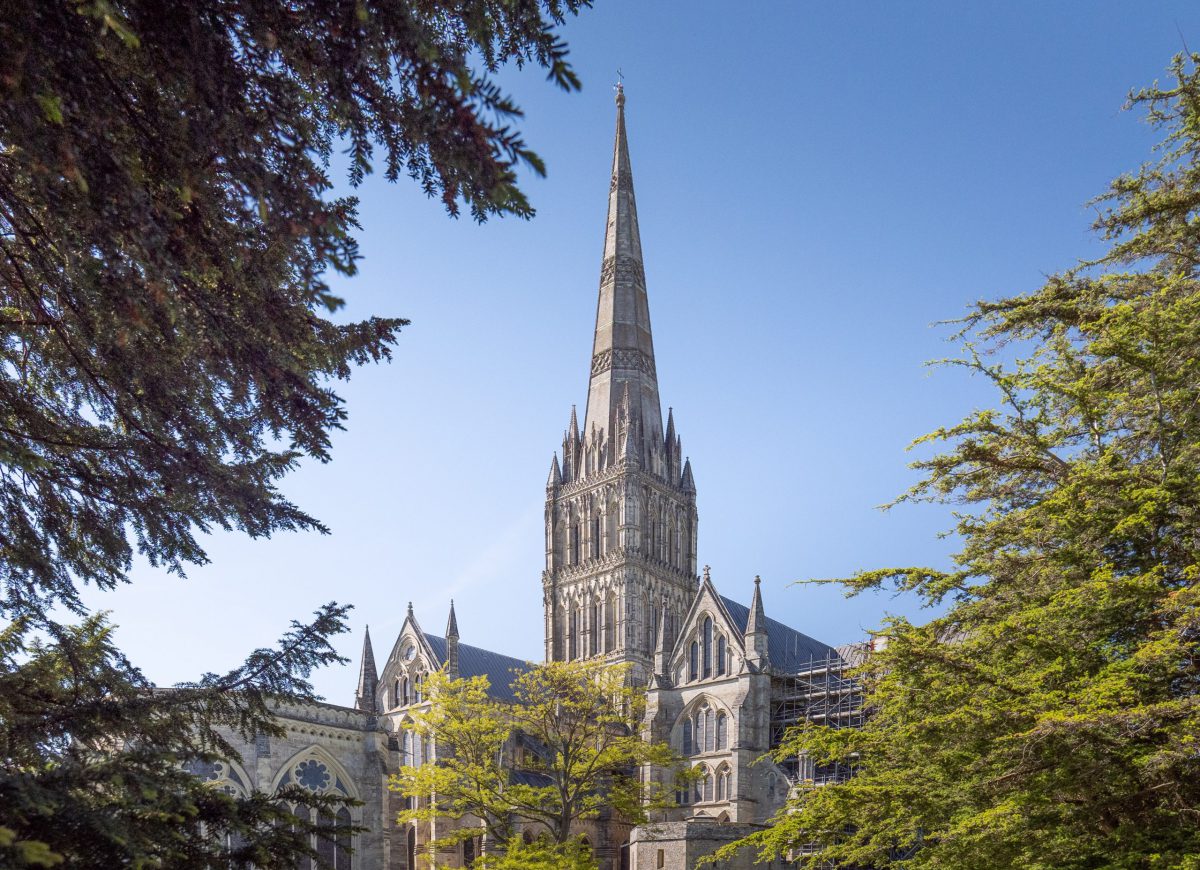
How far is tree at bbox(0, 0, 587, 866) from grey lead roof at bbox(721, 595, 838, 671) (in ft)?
103

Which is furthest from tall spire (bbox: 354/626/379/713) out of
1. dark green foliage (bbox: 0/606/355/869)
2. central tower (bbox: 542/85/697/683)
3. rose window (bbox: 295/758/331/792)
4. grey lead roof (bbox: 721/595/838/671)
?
dark green foliage (bbox: 0/606/355/869)

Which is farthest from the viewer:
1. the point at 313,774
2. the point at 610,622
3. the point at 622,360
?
the point at 622,360

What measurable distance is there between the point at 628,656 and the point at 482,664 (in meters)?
6.56

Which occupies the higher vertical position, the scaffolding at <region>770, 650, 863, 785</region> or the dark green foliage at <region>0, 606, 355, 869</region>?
the dark green foliage at <region>0, 606, 355, 869</region>

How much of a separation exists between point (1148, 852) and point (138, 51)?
12475mm

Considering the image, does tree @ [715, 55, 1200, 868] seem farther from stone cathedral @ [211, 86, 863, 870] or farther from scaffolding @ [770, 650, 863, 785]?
scaffolding @ [770, 650, 863, 785]

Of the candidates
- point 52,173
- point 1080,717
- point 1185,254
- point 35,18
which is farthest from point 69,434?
point 1185,254

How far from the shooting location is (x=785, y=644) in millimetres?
41906

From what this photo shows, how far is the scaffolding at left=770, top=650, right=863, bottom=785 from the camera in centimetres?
3400

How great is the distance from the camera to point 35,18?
185 inches

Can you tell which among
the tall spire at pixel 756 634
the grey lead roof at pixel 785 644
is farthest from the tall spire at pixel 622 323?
the tall spire at pixel 756 634

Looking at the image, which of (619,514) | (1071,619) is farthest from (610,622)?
(1071,619)

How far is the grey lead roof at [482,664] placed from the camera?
4400 centimetres

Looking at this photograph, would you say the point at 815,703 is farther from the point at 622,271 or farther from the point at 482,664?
the point at 622,271
